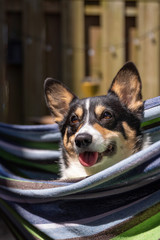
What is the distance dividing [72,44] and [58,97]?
2.55 metres

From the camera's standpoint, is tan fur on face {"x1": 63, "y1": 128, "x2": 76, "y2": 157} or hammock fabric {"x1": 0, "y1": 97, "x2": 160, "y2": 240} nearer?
hammock fabric {"x1": 0, "y1": 97, "x2": 160, "y2": 240}

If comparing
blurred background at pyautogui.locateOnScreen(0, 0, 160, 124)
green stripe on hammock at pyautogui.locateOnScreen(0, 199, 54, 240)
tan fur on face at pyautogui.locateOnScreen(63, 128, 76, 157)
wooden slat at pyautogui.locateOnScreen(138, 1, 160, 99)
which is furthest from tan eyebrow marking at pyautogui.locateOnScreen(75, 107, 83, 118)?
wooden slat at pyautogui.locateOnScreen(138, 1, 160, 99)

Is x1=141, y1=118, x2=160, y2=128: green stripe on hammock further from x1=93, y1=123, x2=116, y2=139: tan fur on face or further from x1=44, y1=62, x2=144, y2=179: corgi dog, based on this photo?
x1=93, y1=123, x2=116, y2=139: tan fur on face

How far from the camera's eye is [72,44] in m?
4.93

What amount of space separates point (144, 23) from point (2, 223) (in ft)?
11.1

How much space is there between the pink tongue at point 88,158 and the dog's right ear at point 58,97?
428 millimetres

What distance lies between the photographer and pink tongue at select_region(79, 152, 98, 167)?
213 centimetres

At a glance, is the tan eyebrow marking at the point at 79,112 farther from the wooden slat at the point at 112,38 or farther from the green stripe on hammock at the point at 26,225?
the wooden slat at the point at 112,38

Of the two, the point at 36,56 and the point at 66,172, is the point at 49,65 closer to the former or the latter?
the point at 36,56

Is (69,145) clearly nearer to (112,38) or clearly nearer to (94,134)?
(94,134)

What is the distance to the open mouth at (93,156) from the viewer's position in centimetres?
213

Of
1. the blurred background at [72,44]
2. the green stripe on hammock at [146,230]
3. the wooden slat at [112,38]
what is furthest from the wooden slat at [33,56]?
the green stripe on hammock at [146,230]

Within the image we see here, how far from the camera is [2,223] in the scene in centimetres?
236

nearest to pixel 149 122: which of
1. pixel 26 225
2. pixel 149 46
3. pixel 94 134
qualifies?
pixel 94 134
